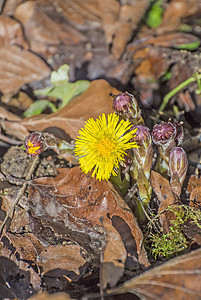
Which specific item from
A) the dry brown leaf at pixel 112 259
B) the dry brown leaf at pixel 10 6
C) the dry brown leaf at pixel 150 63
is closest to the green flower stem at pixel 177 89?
the dry brown leaf at pixel 150 63

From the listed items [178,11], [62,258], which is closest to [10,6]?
[178,11]

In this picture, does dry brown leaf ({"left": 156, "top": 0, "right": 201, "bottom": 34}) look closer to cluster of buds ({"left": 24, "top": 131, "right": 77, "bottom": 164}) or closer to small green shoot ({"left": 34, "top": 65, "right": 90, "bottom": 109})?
small green shoot ({"left": 34, "top": 65, "right": 90, "bottom": 109})

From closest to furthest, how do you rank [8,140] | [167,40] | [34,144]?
[34,144] → [8,140] → [167,40]

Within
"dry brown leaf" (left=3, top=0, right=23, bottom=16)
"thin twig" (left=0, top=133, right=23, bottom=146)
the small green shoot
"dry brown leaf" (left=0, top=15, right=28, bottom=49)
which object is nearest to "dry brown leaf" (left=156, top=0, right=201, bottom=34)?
the small green shoot

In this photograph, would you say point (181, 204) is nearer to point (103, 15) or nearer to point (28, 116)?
point (28, 116)

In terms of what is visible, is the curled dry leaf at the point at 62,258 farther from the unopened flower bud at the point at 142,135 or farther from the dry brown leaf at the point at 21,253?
the unopened flower bud at the point at 142,135

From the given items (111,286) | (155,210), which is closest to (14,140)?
(155,210)

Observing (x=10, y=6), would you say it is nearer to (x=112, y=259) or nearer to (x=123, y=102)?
(x=123, y=102)
